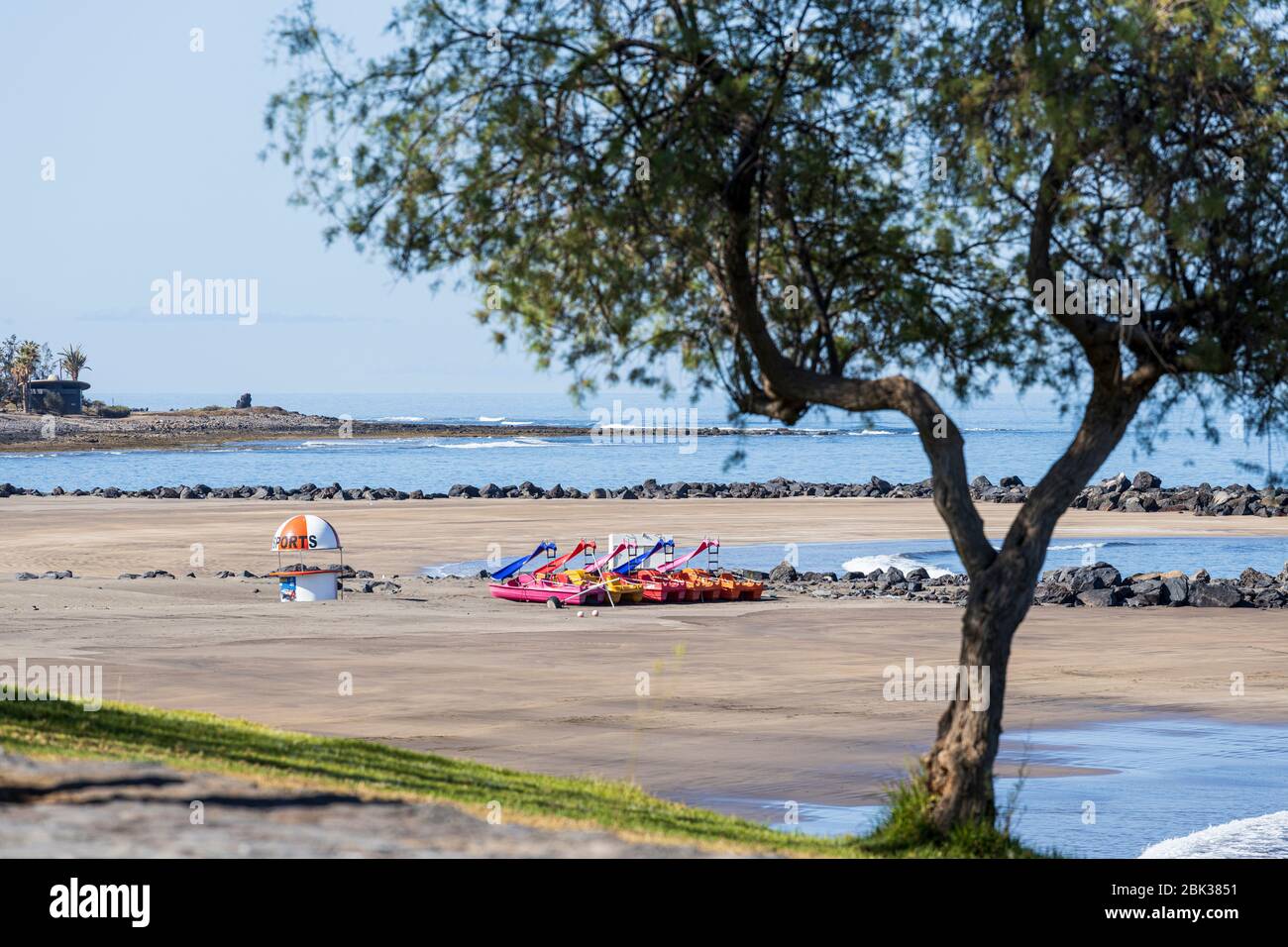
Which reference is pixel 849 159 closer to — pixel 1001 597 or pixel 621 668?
pixel 1001 597

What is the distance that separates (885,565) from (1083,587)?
27.6 feet

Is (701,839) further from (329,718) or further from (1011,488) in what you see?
(1011,488)

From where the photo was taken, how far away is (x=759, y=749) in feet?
60.1

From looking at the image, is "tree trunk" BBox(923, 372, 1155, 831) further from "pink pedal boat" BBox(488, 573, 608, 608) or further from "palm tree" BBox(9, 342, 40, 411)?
"palm tree" BBox(9, 342, 40, 411)

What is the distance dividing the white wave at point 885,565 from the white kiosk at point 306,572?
15994 mm

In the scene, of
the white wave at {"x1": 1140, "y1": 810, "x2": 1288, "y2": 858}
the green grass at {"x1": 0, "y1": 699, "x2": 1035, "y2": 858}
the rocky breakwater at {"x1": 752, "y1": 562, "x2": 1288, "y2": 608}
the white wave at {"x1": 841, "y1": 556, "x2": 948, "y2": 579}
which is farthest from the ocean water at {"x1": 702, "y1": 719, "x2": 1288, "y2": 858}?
the white wave at {"x1": 841, "y1": 556, "x2": 948, "y2": 579}

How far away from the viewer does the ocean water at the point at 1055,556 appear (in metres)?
44.8

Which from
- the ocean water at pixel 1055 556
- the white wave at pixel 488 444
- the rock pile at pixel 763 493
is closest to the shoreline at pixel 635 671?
the ocean water at pixel 1055 556

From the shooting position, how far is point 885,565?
44969 millimetres

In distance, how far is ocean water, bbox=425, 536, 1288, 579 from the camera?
44.8 metres
